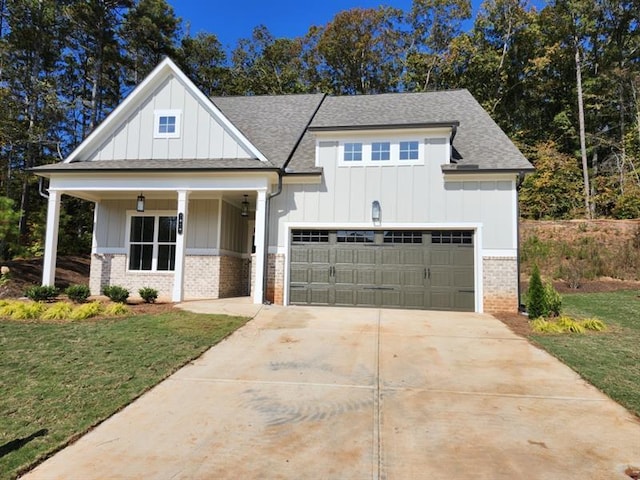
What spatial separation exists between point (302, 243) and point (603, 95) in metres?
24.1

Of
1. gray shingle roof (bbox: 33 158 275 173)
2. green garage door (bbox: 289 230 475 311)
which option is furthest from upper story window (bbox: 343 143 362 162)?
gray shingle roof (bbox: 33 158 275 173)

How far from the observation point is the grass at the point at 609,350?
542cm

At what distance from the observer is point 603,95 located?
26281 mm

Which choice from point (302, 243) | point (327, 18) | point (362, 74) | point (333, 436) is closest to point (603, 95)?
point (362, 74)

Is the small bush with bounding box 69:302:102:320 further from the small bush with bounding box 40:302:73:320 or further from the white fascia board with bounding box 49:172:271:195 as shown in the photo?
the white fascia board with bounding box 49:172:271:195

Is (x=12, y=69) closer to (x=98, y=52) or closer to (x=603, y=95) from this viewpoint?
(x=98, y=52)

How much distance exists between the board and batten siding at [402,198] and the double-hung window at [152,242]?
355 cm

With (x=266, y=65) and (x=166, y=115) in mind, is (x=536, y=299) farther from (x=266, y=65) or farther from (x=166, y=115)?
(x=266, y=65)

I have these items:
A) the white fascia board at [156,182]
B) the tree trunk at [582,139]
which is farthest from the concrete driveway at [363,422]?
the tree trunk at [582,139]

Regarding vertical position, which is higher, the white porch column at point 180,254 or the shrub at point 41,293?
the white porch column at point 180,254

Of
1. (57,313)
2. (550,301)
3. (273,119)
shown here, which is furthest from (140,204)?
(550,301)

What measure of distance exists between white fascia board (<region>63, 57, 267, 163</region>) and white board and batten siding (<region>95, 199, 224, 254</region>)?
1959 millimetres

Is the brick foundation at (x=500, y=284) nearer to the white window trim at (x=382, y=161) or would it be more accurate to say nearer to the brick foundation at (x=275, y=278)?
the white window trim at (x=382, y=161)

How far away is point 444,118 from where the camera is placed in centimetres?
1389
